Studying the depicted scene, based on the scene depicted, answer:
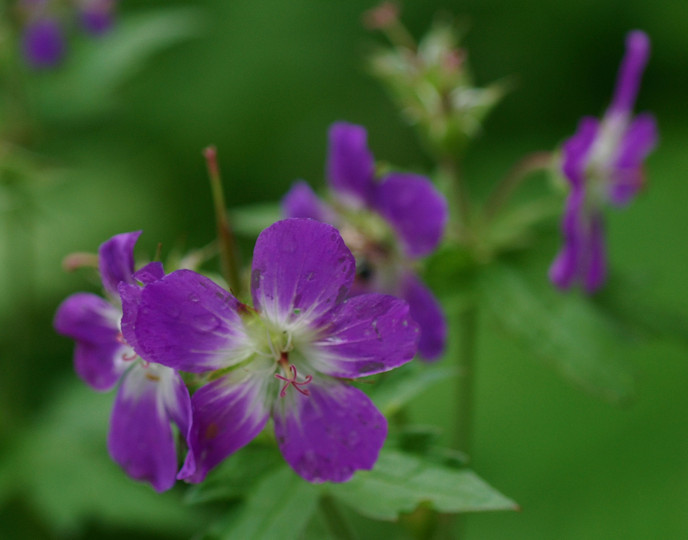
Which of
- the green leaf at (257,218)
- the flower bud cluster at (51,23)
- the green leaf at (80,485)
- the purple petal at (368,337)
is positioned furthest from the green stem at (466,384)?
the flower bud cluster at (51,23)

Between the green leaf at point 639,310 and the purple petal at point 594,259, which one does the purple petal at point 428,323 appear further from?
the green leaf at point 639,310

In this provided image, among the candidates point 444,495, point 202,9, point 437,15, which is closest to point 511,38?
point 437,15

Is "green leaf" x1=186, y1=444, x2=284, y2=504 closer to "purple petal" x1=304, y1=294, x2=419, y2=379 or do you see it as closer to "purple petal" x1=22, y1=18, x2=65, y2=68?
"purple petal" x1=304, y1=294, x2=419, y2=379

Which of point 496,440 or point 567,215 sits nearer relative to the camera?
point 567,215

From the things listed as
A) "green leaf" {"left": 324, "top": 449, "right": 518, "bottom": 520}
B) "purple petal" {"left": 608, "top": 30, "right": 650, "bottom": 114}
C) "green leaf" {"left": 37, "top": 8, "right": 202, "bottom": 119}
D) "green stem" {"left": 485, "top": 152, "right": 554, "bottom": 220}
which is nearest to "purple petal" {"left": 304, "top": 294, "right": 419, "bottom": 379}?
"green leaf" {"left": 324, "top": 449, "right": 518, "bottom": 520}

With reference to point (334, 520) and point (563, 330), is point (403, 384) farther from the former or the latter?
point (563, 330)

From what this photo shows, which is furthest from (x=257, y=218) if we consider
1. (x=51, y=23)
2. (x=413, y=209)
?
(x=51, y=23)

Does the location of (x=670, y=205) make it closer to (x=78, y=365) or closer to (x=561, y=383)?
(x=561, y=383)
